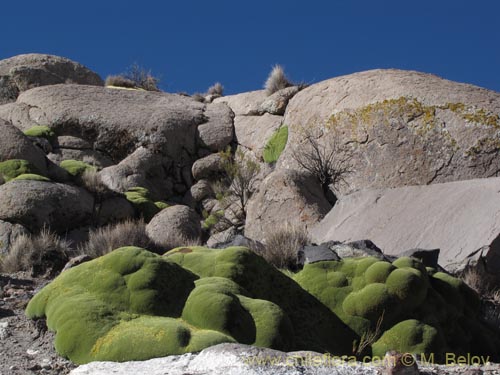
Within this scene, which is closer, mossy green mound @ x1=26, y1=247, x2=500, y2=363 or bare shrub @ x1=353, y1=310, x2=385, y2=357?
A: mossy green mound @ x1=26, y1=247, x2=500, y2=363

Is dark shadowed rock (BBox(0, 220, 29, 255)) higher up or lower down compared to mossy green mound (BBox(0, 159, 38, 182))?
lower down

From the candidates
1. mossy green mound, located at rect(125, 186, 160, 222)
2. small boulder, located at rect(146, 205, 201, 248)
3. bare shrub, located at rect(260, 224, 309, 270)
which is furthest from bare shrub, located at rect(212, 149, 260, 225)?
bare shrub, located at rect(260, 224, 309, 270)

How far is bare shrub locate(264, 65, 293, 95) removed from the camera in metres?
25.8

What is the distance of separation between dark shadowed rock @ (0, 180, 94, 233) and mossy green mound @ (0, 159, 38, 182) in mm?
1088

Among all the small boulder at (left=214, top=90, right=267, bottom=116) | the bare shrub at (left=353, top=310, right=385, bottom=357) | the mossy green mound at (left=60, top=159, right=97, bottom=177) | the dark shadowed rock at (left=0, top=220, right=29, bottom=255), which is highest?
the small boulder at (left=214, top=90, right=267, bottom=116)

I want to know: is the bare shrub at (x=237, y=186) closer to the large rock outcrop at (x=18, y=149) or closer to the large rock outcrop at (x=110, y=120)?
the large rock outcrop at (x=110, y=120)

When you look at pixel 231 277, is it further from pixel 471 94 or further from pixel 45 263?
Answer: pixel 471 94

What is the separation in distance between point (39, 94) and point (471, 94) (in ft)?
46.7

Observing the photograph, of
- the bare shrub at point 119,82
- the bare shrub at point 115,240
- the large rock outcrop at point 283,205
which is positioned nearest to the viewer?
the bare shrub at point 115,240

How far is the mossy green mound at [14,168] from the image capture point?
1802 centimetres

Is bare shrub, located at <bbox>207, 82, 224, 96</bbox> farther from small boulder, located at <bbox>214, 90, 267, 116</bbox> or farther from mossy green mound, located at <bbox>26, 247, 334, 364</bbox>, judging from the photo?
mossy green mound, located at <bbox>26, 247, 334, 364</bbox>

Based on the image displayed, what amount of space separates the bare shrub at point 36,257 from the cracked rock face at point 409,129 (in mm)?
8217

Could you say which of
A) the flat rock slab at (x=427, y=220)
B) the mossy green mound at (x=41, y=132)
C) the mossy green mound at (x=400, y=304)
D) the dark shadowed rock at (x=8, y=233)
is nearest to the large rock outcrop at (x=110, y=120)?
the mossy green mound at (x=41, y=132)

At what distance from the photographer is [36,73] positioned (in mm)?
28297
